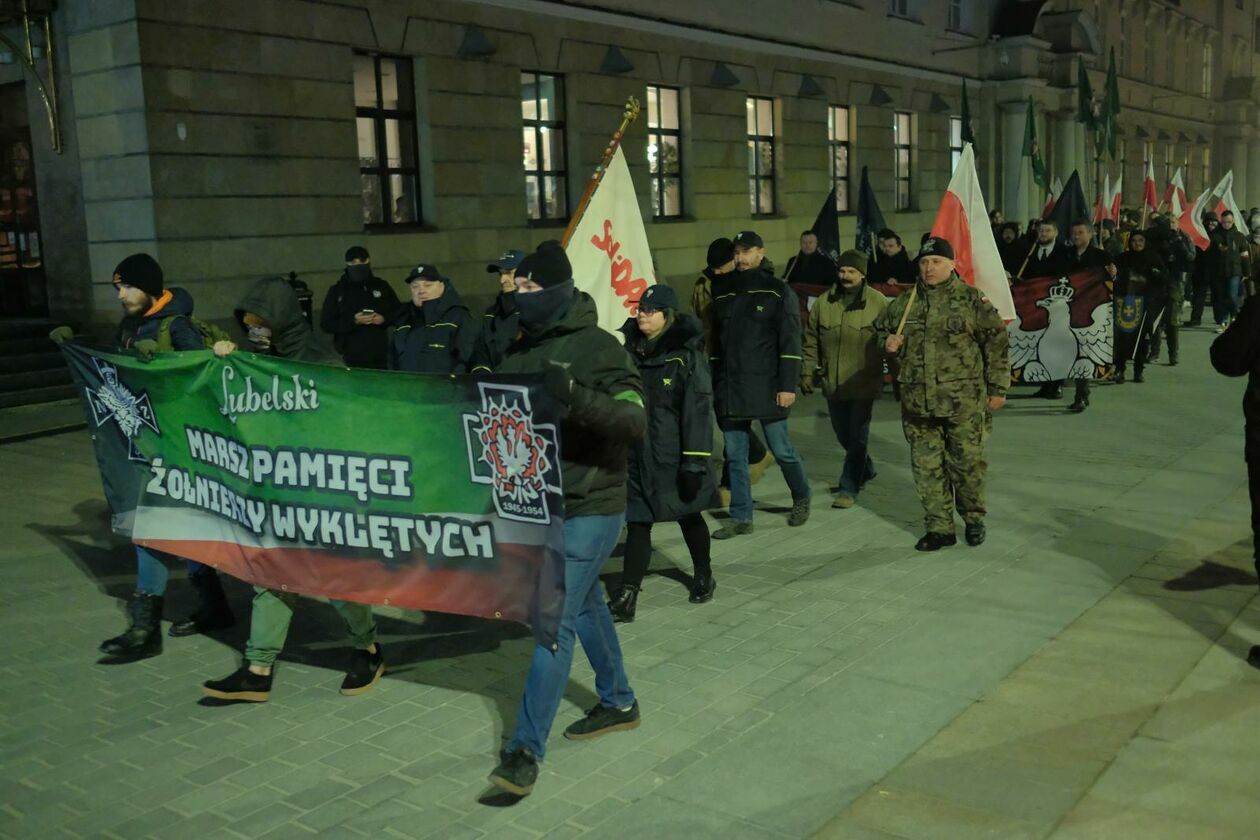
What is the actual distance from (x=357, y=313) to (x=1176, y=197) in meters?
14.5

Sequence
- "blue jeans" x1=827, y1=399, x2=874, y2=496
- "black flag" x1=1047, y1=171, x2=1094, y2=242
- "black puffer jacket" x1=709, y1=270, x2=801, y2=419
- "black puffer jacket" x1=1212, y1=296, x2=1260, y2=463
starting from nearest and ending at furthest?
"black puffer jacket" x1=1212, y1=296, x2=1260, y2=463 → "black puffer jacket" x1=709, y1=270, x2=801, y2=419 → "blue jeans" x1=827, y1=399, x2=874, y2=496 → "black flag" x1=1047, y1=171, x2=1094, y2=242

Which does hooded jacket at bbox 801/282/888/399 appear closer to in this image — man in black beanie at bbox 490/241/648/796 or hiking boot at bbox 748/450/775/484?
hiking boot at bbox 748/450/775/484

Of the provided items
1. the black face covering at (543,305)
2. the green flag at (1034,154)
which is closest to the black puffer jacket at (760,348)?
the black face covering at (543,305)

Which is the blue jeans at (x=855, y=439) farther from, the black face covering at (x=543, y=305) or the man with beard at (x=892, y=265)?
the man with beard at (x=892, y=265)

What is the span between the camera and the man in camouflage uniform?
748cm

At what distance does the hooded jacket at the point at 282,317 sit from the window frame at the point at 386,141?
10.6 metres

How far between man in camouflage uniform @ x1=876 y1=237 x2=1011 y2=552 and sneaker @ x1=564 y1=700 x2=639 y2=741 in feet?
10.7

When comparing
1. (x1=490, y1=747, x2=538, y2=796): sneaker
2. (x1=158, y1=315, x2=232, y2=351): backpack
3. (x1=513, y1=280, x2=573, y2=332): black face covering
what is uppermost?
(x1=513, y1=280, x2=573, y2=332): black face covering

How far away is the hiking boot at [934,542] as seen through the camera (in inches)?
302

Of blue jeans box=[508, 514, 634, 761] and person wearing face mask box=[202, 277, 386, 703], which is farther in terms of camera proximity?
person wearing face mask box=[202, 277, 386, 703]

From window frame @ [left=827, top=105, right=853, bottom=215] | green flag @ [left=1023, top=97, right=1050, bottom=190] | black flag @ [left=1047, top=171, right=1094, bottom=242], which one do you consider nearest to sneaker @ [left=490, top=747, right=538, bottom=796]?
black flag @ [left=1047, top=171, right=1094, bottom=242]

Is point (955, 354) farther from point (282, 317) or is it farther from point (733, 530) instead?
point (282, 317)

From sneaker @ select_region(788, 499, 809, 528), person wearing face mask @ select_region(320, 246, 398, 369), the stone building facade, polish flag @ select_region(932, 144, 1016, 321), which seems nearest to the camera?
sneaker @ select_region(788, 499, 809, 528)

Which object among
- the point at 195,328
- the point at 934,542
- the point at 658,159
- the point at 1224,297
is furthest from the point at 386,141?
the point at 1224,297
